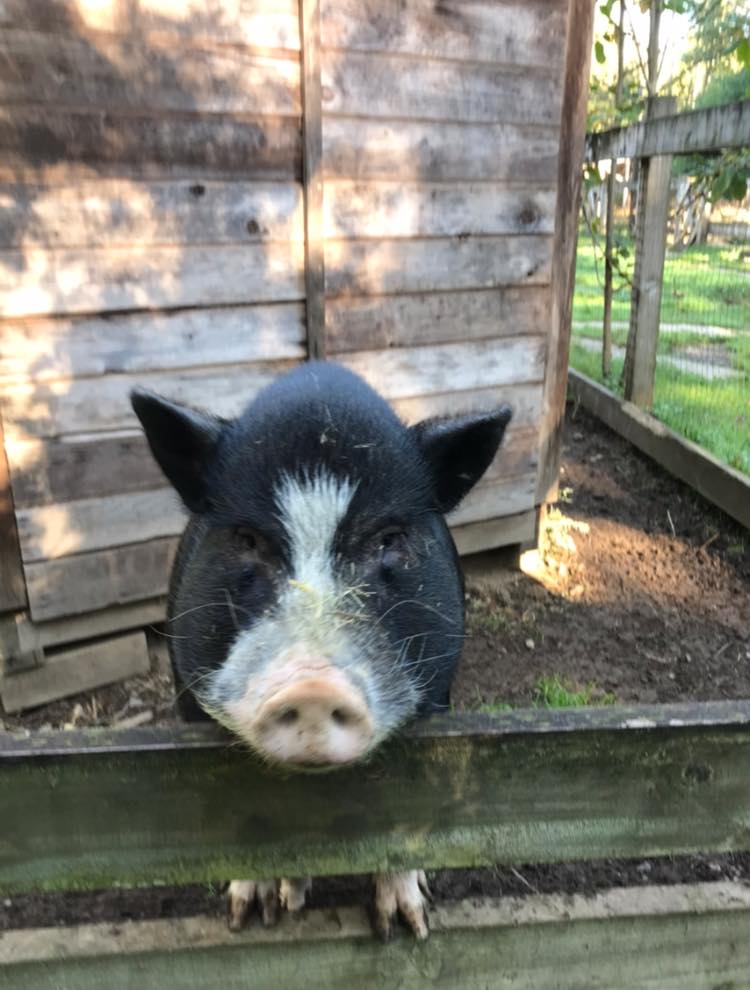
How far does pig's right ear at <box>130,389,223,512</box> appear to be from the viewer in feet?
5.13

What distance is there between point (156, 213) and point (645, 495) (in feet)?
10.0

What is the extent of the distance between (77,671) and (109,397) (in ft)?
3.46

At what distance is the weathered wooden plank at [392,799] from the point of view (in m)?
0.98

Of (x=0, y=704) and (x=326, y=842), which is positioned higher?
(x=326, y=842)

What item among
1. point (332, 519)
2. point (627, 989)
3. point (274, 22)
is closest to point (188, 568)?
point (332, 519)

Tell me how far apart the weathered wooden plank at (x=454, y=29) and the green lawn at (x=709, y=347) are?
5.74 feet

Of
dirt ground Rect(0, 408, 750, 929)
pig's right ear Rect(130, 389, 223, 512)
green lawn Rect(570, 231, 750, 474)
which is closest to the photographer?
pig's right ear Rect(130, 389, 223, 512)

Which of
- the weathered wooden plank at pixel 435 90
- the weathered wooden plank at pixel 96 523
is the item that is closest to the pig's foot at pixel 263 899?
the weathered wooden plank at pixel 96 523

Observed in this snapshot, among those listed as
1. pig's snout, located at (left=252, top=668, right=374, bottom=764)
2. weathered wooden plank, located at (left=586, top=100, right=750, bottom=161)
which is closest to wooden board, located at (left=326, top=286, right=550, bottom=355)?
weathered wooden plank, located at (left=586, top=100, right=750, bottom=161)

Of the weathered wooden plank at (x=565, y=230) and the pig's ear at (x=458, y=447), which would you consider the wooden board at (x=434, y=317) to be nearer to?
the weathered wooden plank at (x=565, y=230)

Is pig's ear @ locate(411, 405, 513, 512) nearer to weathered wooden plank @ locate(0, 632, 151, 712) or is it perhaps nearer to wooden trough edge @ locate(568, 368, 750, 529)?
weathered wooden plank @ locate(0, 632, 151, 712)

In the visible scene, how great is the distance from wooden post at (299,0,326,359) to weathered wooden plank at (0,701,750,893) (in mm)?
2319

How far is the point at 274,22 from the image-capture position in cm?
277

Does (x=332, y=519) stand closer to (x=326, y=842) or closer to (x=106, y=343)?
(x=326, y=842)
